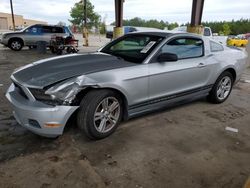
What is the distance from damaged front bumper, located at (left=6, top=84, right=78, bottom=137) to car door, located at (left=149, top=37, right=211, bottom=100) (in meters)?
1.36

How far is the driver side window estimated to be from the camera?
149 inches

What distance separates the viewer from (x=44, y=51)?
43.9ft

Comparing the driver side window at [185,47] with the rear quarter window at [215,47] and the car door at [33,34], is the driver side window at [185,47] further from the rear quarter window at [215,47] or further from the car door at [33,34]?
the car door at [33,34]

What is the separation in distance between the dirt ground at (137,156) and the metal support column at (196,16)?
7648 mm

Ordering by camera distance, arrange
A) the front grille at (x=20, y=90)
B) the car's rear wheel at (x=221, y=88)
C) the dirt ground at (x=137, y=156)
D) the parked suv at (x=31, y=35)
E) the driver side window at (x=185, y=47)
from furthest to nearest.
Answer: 1. the parked suv at (x=31, y=35)
2. the car's rear wheel at (x=221, y=88)
3. the driver side window at (x=185, y=47)
4. the front grille at (x=20, y=90)
5. the dirt ground at (x=137, y=156)

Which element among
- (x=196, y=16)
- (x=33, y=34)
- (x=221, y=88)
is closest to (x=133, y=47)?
(x=221, y=88)

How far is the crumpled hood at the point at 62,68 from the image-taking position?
288 centimetres

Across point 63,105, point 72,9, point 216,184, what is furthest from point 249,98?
point 72,9

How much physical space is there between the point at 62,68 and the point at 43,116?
747mm

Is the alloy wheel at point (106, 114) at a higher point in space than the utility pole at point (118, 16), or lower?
lower

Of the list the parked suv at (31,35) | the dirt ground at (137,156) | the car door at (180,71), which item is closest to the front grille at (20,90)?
the dirt ground at (137,156)

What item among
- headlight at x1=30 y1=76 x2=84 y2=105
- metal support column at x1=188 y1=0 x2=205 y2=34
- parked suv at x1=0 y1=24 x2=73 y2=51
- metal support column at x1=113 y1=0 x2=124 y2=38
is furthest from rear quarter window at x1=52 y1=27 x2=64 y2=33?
headlight at x1=30 y1=76 x2=84 y2=105

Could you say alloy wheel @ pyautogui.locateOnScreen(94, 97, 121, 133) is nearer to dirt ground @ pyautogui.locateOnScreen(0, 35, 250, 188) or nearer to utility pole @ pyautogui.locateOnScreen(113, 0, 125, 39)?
dirt ground @ pyautogui.locateOnScreen(0, 35, 250, 188)

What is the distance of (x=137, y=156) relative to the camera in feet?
9.36
